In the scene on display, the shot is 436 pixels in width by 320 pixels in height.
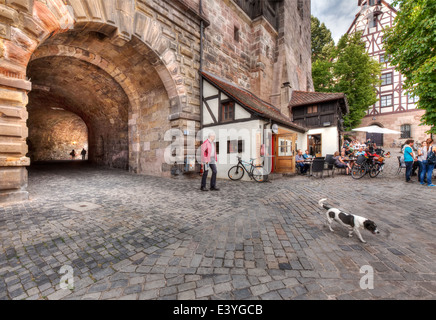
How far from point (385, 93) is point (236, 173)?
29.0 meters

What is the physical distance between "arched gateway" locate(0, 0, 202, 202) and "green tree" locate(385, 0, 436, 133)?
8.49m

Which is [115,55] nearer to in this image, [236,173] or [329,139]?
[236,173]

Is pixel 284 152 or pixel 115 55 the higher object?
pixel 115 55

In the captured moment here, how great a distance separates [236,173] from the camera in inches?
347

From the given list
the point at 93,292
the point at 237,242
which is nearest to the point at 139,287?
the point at 93,292

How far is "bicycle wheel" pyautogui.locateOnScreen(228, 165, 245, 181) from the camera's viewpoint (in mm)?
8703

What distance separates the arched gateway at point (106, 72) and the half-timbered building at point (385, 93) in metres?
27.8

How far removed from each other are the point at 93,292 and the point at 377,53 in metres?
36.8

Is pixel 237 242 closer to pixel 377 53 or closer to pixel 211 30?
pixel 211 30

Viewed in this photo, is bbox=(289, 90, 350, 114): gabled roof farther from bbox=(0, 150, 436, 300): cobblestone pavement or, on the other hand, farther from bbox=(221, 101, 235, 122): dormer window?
bbox=(0, 150, 436, 300): cobblestone pavement

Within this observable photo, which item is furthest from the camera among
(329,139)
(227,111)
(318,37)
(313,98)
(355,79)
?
(318,37)

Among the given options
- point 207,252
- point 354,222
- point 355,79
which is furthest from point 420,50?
point 355,79

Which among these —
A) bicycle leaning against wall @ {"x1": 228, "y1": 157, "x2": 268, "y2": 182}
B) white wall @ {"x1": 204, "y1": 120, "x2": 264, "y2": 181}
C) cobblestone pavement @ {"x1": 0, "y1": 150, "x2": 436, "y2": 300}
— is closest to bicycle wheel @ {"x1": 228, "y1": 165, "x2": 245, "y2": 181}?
bicycle leaning against wall @ {"x1": 228, "y1": 157, "x2": 268, "y2": 182}

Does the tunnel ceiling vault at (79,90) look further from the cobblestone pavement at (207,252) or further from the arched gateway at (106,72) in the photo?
the cobblestone pavement at (207,252)
